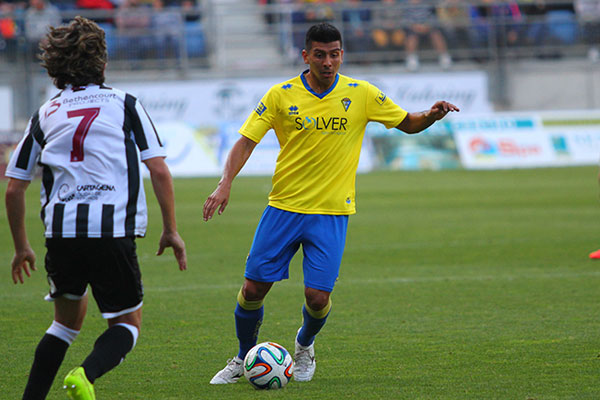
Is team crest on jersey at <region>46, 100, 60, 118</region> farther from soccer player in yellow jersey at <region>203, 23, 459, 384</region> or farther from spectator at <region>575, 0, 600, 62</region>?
spectator at <region>575, 0, 600, 62</region>

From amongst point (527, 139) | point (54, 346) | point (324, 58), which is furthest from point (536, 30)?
point (54, 346)

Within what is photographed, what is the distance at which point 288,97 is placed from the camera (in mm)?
5301

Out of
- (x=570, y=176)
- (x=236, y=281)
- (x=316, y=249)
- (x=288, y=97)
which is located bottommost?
(x=570, y=176)

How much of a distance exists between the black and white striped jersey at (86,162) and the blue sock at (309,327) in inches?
62.0

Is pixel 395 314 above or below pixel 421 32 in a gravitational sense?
below

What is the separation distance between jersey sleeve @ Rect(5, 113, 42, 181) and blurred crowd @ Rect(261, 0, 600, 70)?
2235 centimetres

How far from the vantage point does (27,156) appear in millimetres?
4031

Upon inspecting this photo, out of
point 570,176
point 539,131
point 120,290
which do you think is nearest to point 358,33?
point 539,131

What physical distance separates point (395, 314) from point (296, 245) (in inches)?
89.8

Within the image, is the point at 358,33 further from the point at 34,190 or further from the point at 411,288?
the point at 411,288

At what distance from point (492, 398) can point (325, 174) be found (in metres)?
1.56

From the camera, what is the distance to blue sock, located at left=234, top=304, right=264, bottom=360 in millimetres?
5328

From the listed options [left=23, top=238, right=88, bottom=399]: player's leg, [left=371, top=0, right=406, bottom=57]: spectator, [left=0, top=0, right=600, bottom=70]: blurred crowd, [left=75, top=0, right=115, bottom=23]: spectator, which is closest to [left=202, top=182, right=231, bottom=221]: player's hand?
[left=23, top=238, right=88, bottom=399]: player's leg

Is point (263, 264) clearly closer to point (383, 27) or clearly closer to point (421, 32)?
point (383, 27)
